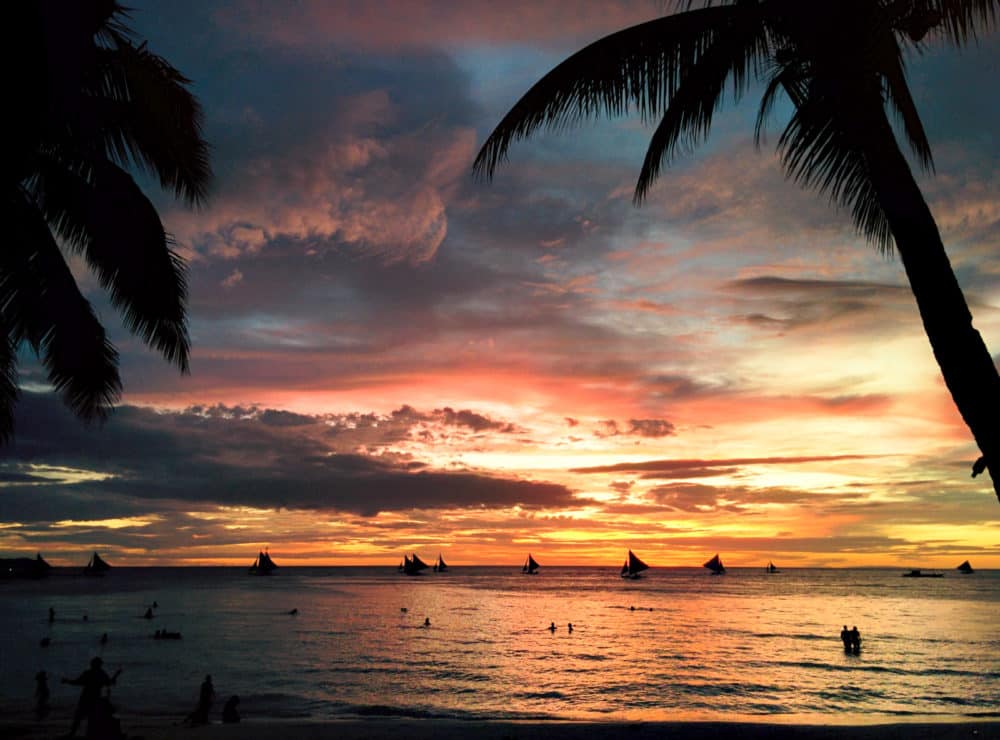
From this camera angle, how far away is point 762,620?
74.7 metres

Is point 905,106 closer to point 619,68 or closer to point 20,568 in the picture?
point 619,68

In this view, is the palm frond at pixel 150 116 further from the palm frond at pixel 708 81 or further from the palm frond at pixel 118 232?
the palm frond at pixel 708 81

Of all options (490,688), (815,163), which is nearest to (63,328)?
(815,163)

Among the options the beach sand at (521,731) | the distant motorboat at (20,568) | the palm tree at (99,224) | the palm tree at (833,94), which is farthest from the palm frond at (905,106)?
the distant motorboat at (20,568)

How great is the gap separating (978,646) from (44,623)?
70.4m

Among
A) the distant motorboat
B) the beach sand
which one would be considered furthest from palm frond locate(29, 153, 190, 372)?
the distant motorboat

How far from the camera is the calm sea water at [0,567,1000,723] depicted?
30.4 metres

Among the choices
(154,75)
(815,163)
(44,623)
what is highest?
(154,75)

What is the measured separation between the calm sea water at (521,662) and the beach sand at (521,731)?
4655 mm

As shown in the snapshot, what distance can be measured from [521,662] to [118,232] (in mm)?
37285

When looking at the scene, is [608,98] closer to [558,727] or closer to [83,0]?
[83,0]

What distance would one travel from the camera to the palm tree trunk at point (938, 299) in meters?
6.81

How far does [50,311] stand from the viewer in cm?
1223

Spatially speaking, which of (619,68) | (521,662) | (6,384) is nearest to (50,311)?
(6,384)
